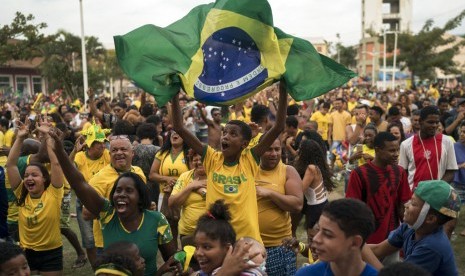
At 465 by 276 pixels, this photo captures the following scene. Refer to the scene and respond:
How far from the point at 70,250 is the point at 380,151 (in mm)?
4807

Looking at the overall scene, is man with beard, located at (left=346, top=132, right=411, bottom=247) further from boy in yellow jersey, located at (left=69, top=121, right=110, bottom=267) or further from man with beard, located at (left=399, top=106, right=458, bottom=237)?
boy in yellow jersey, located at (left=69, top=121, right=110, bottom=267)

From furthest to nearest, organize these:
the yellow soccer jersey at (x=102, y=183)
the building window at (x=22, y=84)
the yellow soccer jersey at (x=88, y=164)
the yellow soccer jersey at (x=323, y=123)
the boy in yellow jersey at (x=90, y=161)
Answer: the building window at (x=22, y=84), the yellow soccer jersey at (x=323, y=123), the yellow soccer jersey at (x=88, y=164), the boy in yellow jersey at (x=90, y=161), the yellow soccer jersey at (x=102, y=183)

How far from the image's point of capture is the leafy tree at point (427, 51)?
38500 mm

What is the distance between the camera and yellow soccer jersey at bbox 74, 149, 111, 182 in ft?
21.2

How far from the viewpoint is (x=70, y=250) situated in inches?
299

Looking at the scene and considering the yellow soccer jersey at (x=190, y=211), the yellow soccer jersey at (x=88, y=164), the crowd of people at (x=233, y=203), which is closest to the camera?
the crowd of people at (x=233, y=203)

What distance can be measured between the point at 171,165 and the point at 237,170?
92.9 inches

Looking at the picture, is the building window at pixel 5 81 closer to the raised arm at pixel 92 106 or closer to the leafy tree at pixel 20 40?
the leafy tree at pixel 20 40

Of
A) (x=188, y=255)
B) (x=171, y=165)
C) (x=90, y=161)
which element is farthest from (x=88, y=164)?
(x=188, y=255)

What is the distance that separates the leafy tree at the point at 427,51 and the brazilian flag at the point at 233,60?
3669 cm

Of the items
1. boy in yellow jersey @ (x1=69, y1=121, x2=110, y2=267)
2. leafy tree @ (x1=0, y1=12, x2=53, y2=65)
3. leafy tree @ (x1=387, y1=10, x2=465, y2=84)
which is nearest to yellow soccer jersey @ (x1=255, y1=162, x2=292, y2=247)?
boy in yellow jersey @ (x1=69, y1=121, x2=110, y2=267)

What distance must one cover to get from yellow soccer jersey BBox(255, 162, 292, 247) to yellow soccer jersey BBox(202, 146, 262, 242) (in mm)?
382

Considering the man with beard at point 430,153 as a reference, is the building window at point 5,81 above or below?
above

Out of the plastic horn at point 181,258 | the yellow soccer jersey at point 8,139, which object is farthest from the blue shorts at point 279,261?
the yellow soccer jersey at point 8,139
